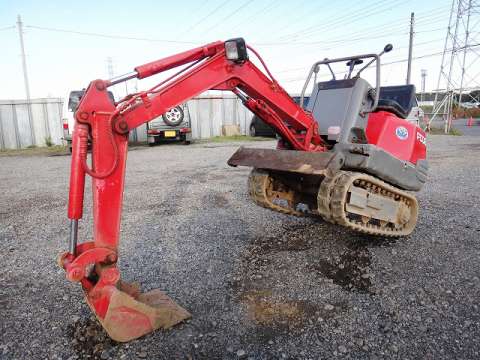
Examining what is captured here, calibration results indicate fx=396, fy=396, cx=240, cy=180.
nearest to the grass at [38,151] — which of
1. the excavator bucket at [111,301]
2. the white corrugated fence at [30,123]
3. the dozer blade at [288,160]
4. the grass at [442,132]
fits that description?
the white corrugated fence at [30,123]

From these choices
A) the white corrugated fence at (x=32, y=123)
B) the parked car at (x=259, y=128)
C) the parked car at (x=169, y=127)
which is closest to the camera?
the parked car at (x=169, y=127)

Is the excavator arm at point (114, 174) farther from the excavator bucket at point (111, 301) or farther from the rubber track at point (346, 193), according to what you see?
the rubber track at point (346, 193)

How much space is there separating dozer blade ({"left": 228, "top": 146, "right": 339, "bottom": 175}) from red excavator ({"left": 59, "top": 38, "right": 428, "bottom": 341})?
0.01m

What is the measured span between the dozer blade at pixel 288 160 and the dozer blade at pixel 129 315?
5.45 ft

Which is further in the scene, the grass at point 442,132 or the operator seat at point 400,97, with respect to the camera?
the grass at point 442,132

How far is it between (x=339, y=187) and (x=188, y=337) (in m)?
1.84

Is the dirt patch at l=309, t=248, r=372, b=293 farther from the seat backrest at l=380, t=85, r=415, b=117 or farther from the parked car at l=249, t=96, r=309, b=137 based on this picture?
the parked car at l=249, t=96, r=309, b=137

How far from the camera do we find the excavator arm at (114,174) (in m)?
2.71

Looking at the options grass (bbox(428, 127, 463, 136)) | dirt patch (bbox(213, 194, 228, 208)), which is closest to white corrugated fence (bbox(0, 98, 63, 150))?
dirt patch (bbox(213, 194, 228, 208))

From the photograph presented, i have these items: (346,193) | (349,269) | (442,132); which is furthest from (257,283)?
(442,132)

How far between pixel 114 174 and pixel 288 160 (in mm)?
1778

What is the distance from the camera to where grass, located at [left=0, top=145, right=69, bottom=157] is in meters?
14.4

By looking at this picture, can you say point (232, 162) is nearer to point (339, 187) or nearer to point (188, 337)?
point (339, 187)

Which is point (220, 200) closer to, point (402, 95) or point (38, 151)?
point (402, 95)
